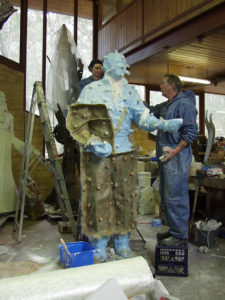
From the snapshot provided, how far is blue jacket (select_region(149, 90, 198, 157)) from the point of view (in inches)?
110

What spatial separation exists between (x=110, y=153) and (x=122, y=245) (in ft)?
2.85

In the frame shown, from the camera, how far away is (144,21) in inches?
227

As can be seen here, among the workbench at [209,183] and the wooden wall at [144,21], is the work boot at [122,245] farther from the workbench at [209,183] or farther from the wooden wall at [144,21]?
the wooden wall at [144,21]

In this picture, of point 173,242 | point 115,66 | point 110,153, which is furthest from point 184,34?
point 173,242

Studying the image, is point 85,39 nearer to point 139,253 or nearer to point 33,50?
point 33,50

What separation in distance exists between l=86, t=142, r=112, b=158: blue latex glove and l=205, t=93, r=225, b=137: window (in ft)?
25.9

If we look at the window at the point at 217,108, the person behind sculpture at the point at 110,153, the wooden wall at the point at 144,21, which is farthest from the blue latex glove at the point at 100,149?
the window at the point at 217,108

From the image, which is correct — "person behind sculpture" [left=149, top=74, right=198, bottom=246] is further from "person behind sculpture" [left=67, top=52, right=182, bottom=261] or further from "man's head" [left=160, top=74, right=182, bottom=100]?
"person behind sculpture" [left=67, top=52, right=182, bottom=261]

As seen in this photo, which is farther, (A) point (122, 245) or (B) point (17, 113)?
(B) point (17, 113)

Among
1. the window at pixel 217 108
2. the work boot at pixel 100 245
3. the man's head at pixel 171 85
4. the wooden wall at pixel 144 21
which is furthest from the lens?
the window at pixel 217 108

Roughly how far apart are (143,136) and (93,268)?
6179mm

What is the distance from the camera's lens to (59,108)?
488cm

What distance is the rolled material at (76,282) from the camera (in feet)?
4.33

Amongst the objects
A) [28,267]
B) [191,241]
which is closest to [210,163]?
[191,241]
